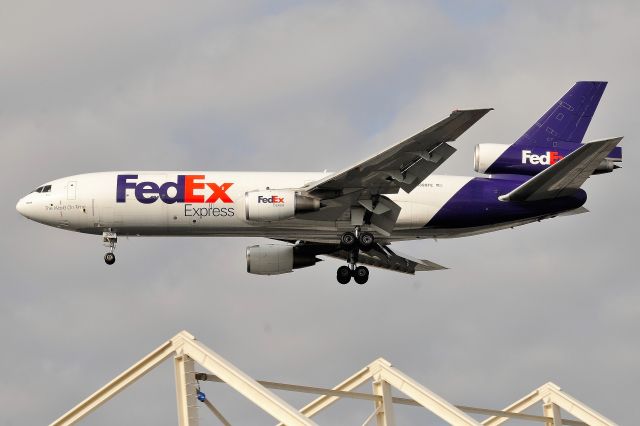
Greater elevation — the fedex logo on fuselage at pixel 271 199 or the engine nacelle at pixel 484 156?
the engine nacelle at pixel 484 156

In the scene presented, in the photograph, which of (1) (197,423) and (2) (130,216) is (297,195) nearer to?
(2) (130,216)

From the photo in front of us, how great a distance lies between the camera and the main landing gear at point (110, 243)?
58750 millimetres

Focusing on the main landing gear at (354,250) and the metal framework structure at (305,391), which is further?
the main landing gear at (354,250)

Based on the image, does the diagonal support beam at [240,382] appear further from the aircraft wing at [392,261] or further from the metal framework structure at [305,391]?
the aircraft wing at [392,261]

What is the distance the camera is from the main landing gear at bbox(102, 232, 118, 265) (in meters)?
58.8

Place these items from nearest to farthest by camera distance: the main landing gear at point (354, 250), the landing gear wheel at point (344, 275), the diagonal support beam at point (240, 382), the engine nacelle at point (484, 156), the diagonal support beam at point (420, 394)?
the diagonal support beam at point (240, 382) < the diagonal support beam at point (420, 394) < the main landing gear at point (354, 250) < the landing gear wheel at point (344, 275) < the engine nacelle at point (484, 156)

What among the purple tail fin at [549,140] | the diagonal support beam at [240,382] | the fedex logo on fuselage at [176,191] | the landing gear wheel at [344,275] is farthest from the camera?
the purple tail fin at [549,140]

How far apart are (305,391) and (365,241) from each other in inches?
593

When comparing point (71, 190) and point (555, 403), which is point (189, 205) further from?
point (555, 403)

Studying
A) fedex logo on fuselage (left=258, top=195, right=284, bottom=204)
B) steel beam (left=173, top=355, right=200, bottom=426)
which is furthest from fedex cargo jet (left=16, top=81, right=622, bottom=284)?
steel beam (left=173, top=355, right=200, bottom=426)

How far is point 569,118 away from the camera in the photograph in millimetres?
61406

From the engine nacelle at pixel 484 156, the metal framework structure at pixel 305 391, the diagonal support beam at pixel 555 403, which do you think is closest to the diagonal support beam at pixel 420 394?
the metal framework structure at pixel 305 391

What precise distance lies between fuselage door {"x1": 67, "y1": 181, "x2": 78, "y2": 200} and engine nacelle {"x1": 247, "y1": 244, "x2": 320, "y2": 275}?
7727 mm

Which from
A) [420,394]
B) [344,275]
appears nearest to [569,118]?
[344,275]
